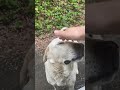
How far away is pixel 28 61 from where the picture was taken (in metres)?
2.11

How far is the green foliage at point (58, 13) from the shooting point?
80.5 inches

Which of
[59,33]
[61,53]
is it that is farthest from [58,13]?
[61,53]

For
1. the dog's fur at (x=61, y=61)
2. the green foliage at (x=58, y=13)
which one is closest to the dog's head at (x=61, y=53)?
the dog's fur at (x=61, y=61)

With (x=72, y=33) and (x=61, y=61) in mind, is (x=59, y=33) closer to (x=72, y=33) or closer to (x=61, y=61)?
(x=72, y=33)

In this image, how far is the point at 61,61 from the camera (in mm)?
2088

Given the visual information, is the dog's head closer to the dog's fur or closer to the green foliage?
the dog's fur

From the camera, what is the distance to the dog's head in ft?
6.83

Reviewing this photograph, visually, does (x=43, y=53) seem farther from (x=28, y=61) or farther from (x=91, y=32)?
(x=91, y=32)

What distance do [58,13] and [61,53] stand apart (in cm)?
27

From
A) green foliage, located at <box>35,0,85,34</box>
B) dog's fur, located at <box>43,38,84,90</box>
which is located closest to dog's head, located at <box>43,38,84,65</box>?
dog's fur, located at <box>43,38,84,90</box>

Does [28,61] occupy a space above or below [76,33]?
below

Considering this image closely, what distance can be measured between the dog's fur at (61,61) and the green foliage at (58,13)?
0.36 ft

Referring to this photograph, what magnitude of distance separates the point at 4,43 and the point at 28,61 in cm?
21

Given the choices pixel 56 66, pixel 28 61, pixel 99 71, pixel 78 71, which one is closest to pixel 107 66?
pixel 99 71
